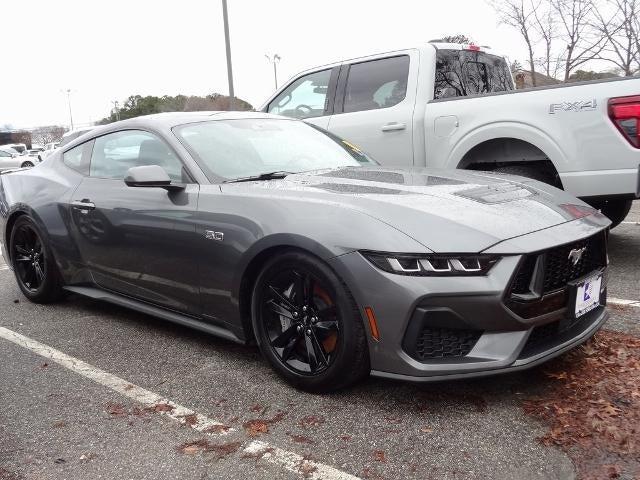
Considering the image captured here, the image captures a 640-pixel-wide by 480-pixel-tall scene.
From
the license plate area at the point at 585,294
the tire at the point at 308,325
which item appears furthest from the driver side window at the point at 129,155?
the license plate area at the point at 585,294

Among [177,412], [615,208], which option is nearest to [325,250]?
[177,412]

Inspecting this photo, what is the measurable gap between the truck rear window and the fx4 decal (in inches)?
47.2

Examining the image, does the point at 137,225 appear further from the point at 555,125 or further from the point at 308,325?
the point at 555,125

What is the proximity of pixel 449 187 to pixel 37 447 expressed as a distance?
7.21 feet

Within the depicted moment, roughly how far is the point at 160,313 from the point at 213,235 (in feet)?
2.55

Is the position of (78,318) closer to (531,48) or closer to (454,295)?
(454,295)

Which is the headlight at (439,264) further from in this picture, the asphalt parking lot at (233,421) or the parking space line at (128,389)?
the parking space line at (128,389)

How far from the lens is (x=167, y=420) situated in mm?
2721

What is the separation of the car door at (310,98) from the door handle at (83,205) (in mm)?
2565

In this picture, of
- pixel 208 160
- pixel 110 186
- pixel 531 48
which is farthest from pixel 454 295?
pixel 531 48

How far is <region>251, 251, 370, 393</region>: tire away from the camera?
8.74ft

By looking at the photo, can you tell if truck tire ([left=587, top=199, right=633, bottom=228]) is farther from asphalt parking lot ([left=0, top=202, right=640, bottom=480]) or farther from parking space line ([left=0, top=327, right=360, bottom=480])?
parking space line ([left=0, top=327, right=360, bottom=480])

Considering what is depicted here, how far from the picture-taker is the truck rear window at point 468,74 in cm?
558

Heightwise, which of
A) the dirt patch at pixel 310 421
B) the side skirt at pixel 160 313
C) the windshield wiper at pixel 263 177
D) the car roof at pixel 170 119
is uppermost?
the car roof at pixel 170 119
